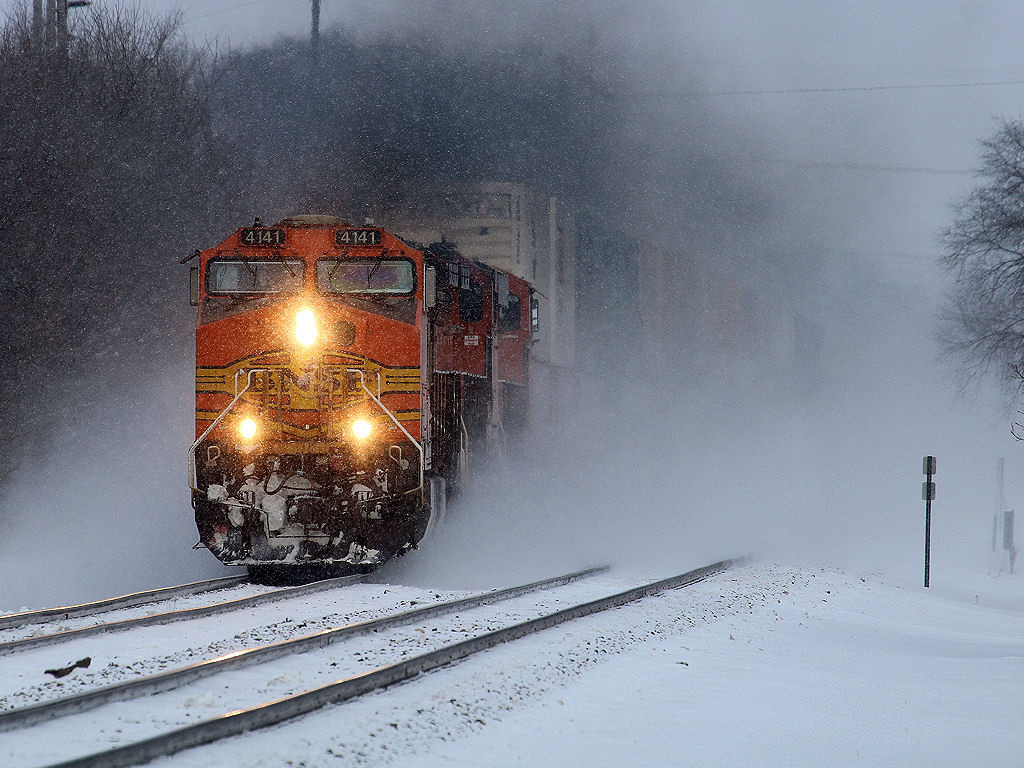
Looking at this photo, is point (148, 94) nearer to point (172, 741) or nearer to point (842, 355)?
point (172, 741)

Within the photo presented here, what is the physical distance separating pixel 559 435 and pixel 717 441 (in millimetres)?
14749

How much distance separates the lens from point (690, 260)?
31.5 m

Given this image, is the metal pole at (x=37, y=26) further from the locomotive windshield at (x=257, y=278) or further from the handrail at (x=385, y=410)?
the handrail at (x=385, y=410)

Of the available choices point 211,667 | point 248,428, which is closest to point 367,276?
point 248,428

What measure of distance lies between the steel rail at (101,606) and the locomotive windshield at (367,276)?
3.19 metres

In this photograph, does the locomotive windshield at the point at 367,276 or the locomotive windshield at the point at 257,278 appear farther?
the locomotive windshield at the point at 257,278

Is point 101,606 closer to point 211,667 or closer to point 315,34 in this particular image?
point 211,667

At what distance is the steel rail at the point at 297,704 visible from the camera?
4.45 meters

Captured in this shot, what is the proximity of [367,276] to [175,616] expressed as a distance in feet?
13.7

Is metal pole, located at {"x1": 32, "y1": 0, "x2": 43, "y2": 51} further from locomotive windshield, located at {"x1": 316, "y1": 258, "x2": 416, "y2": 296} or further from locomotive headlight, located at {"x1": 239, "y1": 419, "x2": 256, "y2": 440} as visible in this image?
locomotive headlight, located at {"x1": 239, "y1": 419, "x2": 256, "y2": 440}

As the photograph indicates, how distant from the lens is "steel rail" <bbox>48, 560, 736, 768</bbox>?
14.6 feet

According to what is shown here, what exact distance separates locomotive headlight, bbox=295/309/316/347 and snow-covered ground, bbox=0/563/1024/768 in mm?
2639

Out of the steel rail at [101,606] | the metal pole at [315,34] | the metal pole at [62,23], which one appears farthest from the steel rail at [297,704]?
the metal pole at [315,34]

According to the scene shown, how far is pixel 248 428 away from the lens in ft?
35.4
